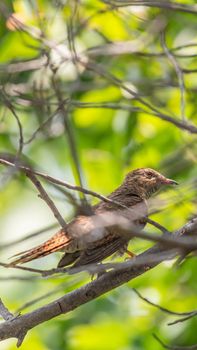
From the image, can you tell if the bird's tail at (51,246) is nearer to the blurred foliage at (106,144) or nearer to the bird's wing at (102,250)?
the bird's wing at (102,250)

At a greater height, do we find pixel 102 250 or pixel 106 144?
pixel 102 250

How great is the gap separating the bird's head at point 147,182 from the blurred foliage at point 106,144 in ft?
0.51

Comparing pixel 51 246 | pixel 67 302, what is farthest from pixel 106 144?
pixel 67 302

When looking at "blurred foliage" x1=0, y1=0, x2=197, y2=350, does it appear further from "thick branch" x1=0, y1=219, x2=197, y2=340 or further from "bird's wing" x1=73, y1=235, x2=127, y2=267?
"thick branch" x1=0, y1=219, x2=197, y2=340

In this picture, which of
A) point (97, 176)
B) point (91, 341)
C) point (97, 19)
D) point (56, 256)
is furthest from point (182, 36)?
point (91, 341)

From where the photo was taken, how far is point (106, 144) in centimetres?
1127

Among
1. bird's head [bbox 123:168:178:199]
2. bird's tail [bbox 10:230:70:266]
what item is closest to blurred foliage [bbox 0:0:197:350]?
bird's head [bbox 123:168:178:199]

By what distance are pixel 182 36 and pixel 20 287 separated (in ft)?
10.4

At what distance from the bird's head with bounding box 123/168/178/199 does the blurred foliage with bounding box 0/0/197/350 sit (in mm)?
156

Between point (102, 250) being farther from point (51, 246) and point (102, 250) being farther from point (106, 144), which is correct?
point (106, 144)

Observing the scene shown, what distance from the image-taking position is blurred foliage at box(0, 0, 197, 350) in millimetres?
8250

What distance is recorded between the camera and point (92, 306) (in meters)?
9.56

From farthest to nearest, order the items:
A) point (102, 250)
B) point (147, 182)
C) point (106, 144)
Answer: point (106, 144)
point (147, 182)
point (102, 250)

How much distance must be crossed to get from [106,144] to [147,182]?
3740 mm
